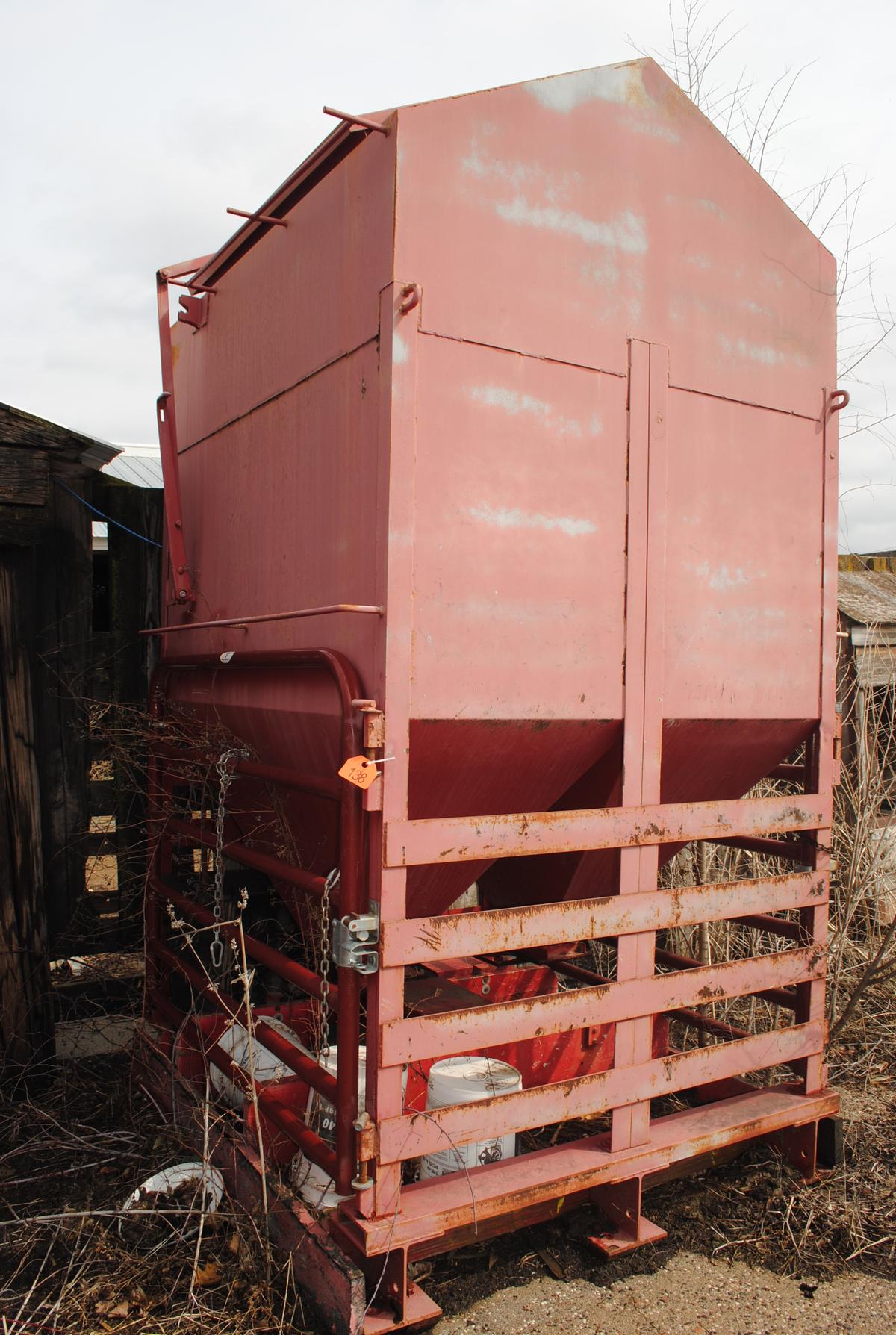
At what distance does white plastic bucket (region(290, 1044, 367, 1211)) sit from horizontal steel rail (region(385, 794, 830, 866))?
0.62m

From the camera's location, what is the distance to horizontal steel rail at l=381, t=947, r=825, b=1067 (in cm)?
268

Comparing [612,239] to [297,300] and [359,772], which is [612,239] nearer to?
[297,300]

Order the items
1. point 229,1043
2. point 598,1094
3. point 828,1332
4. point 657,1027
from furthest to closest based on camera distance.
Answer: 1. point 657,1027
2. point 229,1043
3. point 598,1094
4. point 828,1332

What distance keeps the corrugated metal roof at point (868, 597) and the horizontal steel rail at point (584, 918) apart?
10.5 feet

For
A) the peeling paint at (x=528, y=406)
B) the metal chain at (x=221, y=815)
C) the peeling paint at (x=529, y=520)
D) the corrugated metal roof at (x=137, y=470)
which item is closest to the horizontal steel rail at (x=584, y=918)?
the metal chain at (x=221, y=815)

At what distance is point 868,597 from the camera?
7.13m

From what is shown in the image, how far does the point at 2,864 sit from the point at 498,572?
2482 millimetres

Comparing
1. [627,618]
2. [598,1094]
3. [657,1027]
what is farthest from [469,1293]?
[627,618]

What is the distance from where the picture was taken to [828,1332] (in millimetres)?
2842


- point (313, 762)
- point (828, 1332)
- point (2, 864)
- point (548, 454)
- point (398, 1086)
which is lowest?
point (828, 1332)

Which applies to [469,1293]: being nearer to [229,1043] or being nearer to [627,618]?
[229,1043]

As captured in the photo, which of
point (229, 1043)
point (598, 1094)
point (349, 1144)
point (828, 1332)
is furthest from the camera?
point (229, 1043)

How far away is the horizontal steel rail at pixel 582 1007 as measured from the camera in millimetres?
2682

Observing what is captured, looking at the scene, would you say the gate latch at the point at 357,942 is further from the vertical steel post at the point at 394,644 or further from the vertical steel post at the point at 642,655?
the vertical steel post at the point at 642,655
